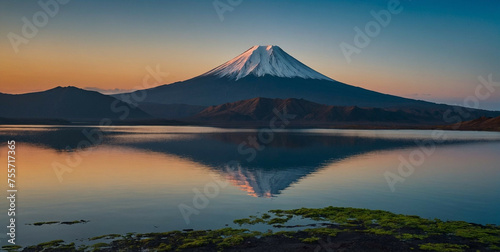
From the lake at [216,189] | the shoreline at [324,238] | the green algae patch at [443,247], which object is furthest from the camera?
the lake at [216,189]

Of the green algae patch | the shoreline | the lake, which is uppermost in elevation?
the lake

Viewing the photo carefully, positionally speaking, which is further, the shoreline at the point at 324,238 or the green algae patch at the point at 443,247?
the shoreline at the point at 324,238

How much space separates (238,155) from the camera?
4197 cm

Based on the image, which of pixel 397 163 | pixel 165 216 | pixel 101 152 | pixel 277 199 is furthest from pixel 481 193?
pixel 101 152

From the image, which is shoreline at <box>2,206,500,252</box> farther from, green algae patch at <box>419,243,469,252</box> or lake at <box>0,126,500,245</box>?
lake at <box>0,126,500,245</box>

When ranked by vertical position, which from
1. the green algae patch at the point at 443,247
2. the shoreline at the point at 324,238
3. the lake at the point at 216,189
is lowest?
the green algae patch at the point at 443,247

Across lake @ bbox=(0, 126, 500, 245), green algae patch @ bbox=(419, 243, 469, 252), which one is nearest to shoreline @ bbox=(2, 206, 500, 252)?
green algae patch @ bbox=(419, 243, 469, 252)

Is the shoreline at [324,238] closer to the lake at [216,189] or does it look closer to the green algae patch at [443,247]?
the green algae patch at [443,247]

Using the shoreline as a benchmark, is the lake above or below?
above

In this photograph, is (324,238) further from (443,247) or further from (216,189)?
(216,189)

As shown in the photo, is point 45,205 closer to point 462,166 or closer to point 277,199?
point 277,199

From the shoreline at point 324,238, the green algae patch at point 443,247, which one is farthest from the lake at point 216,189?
the green algae patch at point 443,247

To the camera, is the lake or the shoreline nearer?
the shoreline

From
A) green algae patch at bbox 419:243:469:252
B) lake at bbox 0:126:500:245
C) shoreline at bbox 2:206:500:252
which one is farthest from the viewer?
lake at bbox 0:126:500:245
